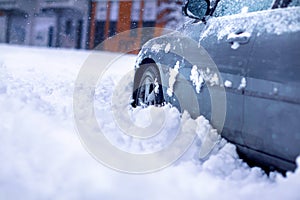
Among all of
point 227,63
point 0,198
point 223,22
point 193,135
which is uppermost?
point 223,22

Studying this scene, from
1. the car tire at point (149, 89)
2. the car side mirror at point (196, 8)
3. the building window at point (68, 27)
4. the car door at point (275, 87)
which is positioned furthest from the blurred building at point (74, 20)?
the car door at point (275, 87)

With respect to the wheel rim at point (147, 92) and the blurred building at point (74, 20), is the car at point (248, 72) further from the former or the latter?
the blurred building at point (74, 20)

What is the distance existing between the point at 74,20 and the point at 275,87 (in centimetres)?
2578

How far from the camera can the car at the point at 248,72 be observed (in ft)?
7.02

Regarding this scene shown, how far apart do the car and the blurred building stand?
2105 centimetres

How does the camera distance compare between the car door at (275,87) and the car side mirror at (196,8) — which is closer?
the car door at (275,87)

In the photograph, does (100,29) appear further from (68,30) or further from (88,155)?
(88,155)

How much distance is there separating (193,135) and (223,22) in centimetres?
95

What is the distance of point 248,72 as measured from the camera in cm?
243

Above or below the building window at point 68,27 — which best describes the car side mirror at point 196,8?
below

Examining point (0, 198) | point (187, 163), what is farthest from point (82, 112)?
point (0, 198)

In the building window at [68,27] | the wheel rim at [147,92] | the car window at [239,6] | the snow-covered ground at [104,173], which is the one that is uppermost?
the building window at [68,27]

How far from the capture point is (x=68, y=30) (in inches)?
1064

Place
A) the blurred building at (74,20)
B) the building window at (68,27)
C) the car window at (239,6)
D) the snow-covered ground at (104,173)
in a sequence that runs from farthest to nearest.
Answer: the building window at (68,27) < the blurred building at (74,20) < the car window at (239,6) < the snow-covered ground at (104,173)
